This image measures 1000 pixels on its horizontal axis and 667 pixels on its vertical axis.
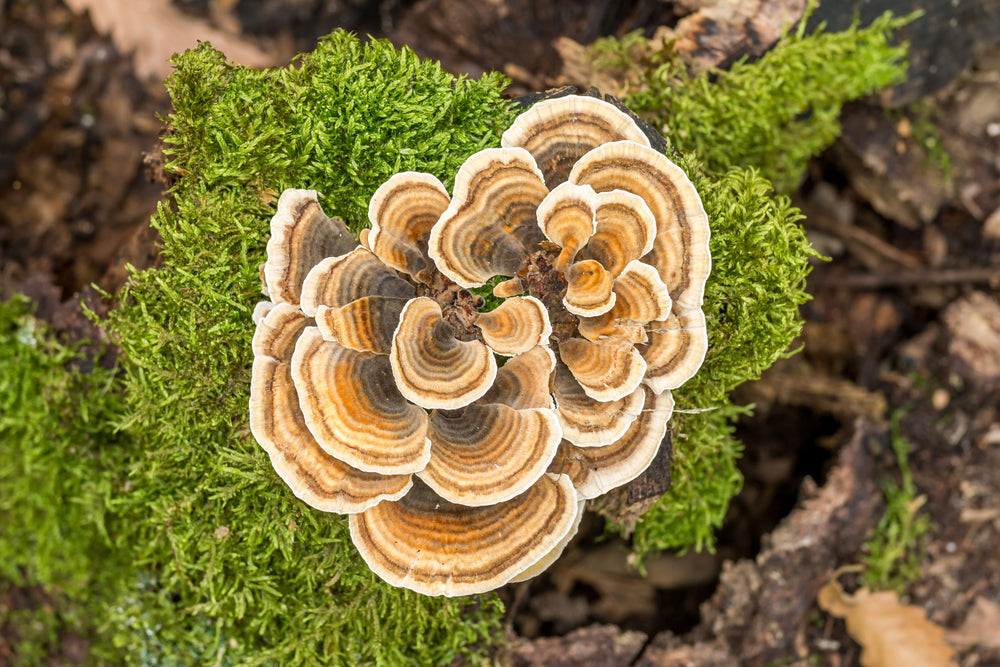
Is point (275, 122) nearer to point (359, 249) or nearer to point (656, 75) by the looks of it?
point (359, 249)

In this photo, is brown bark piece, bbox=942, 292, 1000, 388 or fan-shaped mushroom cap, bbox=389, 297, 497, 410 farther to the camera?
brown bark piece, bbox=942, 292, 1000, 388

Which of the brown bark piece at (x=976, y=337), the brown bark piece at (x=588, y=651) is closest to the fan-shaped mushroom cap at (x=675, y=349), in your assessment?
the brown bark piece at (x=588, y=651)

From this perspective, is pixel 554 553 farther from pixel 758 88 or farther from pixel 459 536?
pixel 758 88

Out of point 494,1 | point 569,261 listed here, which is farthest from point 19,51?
point 569,261

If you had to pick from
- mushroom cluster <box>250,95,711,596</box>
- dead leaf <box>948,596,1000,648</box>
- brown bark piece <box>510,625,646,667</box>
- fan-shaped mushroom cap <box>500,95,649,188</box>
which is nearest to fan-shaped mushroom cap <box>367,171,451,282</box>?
mushroom cluster <box>250,95,711,596</box>

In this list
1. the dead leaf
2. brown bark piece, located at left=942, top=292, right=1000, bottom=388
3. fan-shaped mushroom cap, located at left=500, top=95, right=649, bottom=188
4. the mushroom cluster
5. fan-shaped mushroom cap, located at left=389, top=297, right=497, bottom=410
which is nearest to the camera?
fan-shaped mushroom cap, located at left=389, top=297, right=497, bottom=410

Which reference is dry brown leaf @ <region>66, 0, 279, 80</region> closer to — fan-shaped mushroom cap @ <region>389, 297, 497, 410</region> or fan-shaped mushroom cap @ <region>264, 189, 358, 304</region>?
fan-shaped mushroom cap @ <region>264, 189, 358, 304</region>

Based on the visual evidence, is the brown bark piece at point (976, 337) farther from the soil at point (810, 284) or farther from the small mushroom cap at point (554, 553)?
the small mushroom cap at point (554, 553)
